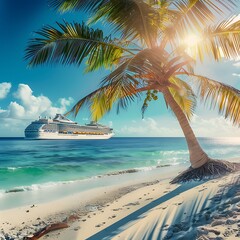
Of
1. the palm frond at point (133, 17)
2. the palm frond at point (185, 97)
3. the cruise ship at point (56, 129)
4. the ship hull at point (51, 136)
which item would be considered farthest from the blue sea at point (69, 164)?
the cruise ship at point (56, 129)

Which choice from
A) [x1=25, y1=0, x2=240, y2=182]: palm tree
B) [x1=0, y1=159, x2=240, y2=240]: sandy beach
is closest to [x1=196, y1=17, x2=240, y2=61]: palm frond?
[x1=25, y1=0, x2=240, y2=182]: palm tree

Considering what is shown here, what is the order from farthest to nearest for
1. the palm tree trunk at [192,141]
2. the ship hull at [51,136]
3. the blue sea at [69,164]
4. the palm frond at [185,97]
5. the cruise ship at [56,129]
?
the cruise ship at [56,129] → the ship hull at [51,136] → the blue sea at [69,164] → the palm frond at [185,97] → the palm tree trunk at [192,141]

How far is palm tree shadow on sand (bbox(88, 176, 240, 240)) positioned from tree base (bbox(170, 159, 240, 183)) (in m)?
2.14

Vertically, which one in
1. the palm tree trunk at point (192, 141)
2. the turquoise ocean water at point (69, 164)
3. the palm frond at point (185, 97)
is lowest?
the turquoise ocean water at point (69, 164)

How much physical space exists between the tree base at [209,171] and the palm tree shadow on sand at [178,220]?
2.14m

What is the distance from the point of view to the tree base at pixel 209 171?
22.0ft

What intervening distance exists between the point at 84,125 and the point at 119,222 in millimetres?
78100

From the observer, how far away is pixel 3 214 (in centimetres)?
602

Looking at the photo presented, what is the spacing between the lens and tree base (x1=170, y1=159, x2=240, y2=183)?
22.0 ft

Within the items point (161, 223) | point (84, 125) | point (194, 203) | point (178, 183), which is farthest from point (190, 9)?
point (84, 125)

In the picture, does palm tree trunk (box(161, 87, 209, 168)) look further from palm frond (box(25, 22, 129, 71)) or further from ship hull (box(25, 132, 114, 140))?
ship hull (box(25, 132, 114, 140))

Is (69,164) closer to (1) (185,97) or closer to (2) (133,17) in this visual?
(1) (185,97)

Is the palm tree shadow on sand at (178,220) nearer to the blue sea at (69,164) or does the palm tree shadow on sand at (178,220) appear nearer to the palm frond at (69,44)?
the palm frond at (69,44)

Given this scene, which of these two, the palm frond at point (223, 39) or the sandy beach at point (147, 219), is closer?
the sandy beach at point (147, 219)
